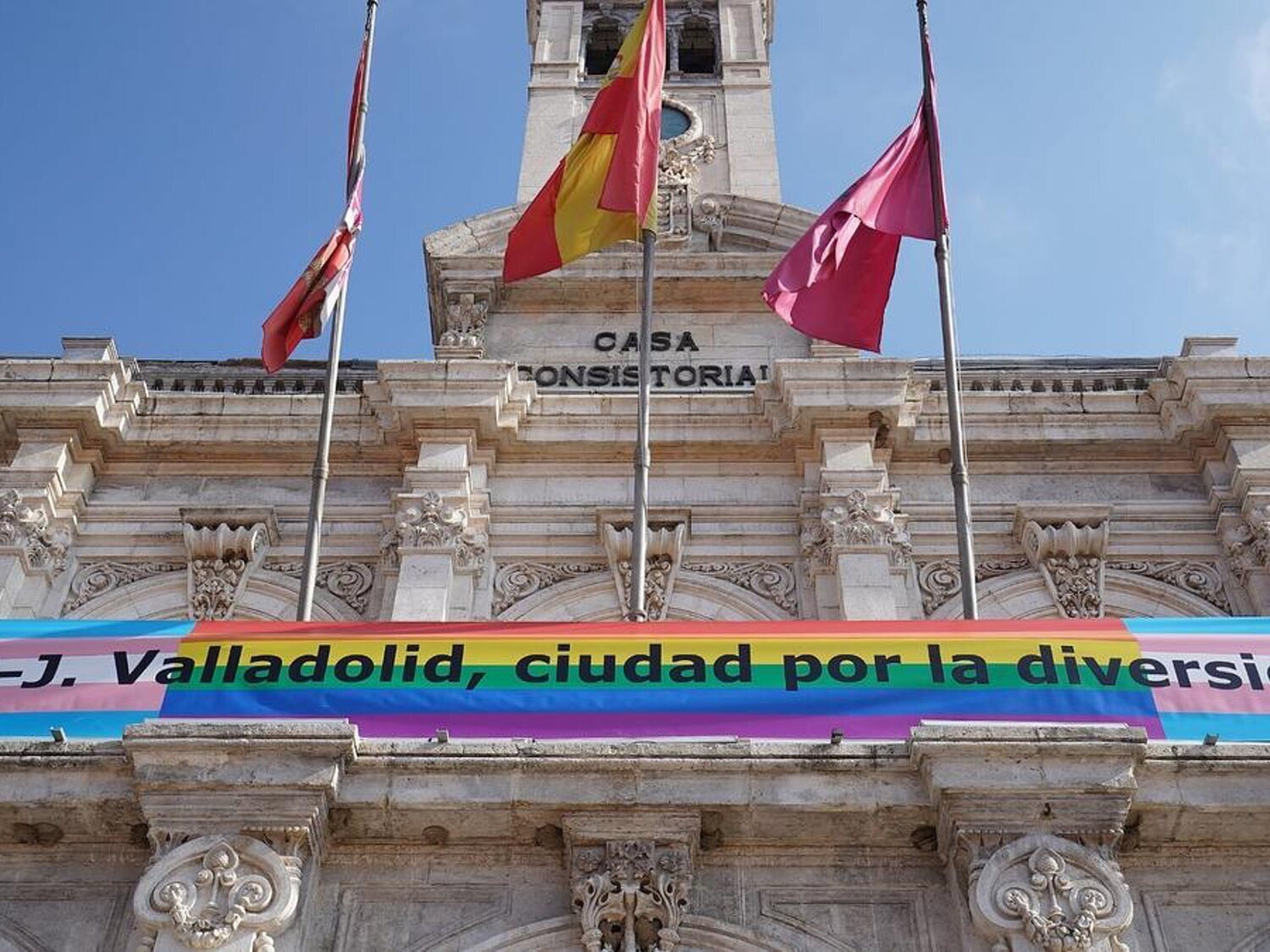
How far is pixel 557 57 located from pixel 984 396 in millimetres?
13313

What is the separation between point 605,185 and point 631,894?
9.15 m

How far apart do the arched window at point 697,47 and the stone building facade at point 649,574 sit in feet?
7.51

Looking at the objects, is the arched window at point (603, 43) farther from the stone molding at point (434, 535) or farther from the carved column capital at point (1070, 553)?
the carved column capital at point (1070, 553)

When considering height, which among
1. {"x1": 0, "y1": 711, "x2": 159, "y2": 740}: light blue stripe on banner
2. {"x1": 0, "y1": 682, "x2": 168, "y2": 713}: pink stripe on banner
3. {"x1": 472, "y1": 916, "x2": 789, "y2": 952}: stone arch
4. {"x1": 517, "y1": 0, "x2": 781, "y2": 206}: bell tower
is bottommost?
{"x1": 472, "y1": 916, "x2": 789, "y2": 952}: stone arch

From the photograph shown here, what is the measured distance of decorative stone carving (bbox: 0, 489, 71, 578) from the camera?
17844mm

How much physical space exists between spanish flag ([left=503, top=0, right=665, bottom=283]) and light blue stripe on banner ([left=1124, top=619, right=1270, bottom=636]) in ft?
22.7

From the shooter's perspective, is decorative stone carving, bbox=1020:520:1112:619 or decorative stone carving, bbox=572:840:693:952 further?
decorative stone carving, bbox=1020:520:1112:619

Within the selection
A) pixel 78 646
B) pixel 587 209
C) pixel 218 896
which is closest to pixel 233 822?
pixel 218 896

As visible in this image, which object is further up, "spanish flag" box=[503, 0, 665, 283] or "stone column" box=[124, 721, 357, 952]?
"spanish flag" box=[503, 0, 665, 283]

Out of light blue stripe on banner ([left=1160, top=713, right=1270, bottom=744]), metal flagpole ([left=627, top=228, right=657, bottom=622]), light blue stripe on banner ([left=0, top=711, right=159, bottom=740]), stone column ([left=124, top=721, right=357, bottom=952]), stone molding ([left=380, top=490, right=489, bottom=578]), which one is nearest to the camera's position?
stone column ([left=124, top=721, right=357, bottom=952])

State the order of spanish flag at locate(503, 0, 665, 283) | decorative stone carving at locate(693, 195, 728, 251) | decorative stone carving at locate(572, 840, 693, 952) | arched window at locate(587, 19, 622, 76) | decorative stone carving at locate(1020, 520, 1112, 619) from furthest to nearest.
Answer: arched window at locate(587, 19, 622, 76) < decorative stone carving at locate(693, 195, 728, 251) < decorative stone carving at locate(1020, 520, 1112, 619) < spanish flag at locate(503, 0, 665, 283) < decorative stone carving at locate(572, 840, 693, 952)

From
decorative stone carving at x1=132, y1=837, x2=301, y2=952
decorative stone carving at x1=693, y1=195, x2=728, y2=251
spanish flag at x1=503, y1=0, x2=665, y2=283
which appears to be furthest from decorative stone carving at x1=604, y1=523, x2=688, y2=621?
decorative stone carving at x1=132, y1=837, x2=301, y2=952

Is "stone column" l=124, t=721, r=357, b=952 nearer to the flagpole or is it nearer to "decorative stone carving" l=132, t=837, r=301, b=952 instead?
"decorative stone carving" l=132, t=837, r=301, b=952

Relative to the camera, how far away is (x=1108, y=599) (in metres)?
18.0
